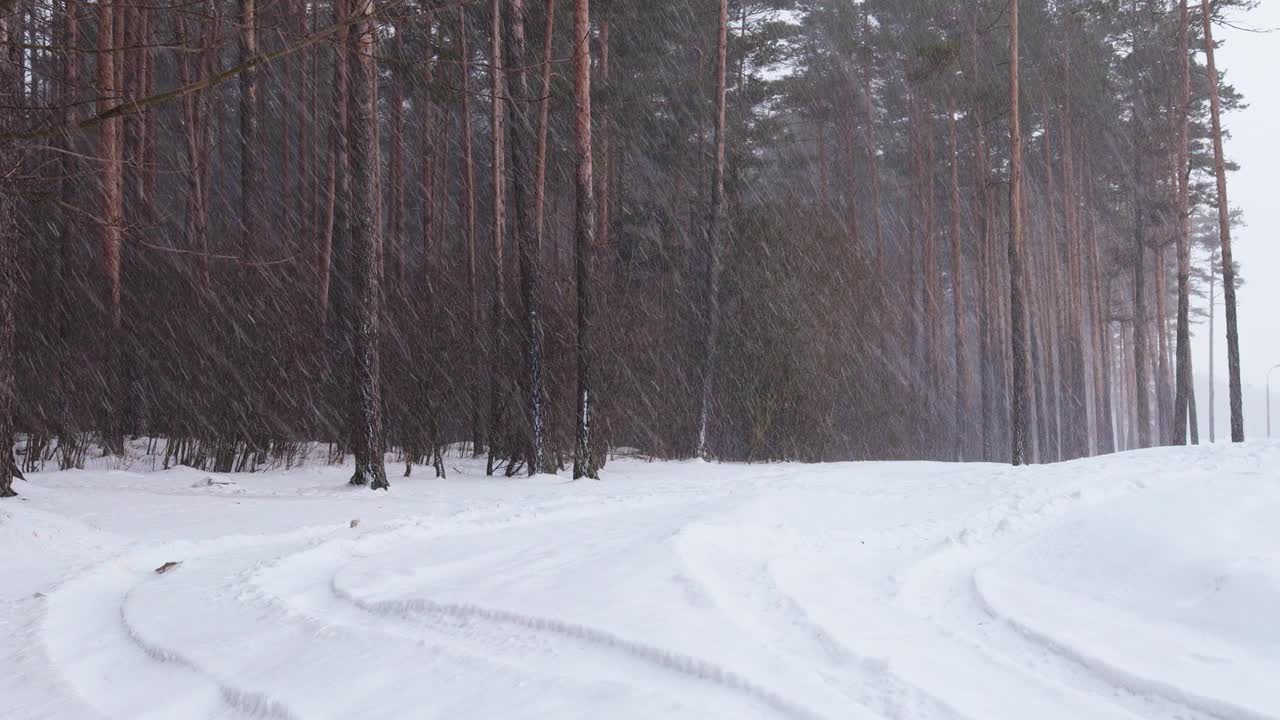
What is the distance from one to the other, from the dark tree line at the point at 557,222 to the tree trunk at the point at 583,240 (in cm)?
5

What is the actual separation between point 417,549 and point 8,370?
14.2ft

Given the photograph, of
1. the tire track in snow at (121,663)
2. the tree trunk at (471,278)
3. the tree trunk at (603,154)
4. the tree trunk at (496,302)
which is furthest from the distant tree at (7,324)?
the tree trunk at (603,154)

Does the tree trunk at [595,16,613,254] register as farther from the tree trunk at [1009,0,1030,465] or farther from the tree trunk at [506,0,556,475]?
the tree trunk at [1009,0,1030,465]

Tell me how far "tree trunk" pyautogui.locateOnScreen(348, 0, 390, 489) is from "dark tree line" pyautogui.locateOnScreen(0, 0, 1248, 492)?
2.1 inches

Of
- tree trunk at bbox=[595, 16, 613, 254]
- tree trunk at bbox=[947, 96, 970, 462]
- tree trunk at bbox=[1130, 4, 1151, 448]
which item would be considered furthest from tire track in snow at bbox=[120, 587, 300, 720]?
tree trunk at bbox=[1130, 4, 1151, 448]

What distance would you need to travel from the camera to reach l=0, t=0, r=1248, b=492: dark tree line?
35.3ft

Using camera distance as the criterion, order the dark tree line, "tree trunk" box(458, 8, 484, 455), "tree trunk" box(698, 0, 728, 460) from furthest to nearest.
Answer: "tree trunk" box(698, 0, 728, 460)
"tree trunk" box(458, 8, 484, 455)
the dark tree line

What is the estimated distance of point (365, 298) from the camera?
10.6m

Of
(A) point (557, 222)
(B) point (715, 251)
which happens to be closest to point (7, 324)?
(B) point (715, 251)

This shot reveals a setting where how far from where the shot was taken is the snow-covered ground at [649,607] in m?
3.65

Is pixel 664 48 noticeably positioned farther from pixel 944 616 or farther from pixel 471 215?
pixel 944 616

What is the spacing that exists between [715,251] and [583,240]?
6.18m

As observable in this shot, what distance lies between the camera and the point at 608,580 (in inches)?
206

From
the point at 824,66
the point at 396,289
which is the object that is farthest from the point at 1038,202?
the point at 396,289
